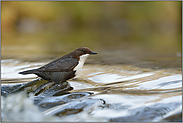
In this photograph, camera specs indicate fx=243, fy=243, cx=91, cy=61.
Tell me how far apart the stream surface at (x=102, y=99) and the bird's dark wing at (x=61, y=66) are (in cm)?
29

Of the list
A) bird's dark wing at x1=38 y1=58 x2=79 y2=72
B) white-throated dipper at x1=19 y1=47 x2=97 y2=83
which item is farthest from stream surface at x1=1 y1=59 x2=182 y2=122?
bird's dark wing at x1=38 y1=58 x2=79 y2=72

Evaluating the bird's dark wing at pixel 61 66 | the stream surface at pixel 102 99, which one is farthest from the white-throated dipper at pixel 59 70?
the stream surface at pixel 102 99

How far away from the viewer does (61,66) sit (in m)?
3.85

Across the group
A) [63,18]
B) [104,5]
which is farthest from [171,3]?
[63,18]

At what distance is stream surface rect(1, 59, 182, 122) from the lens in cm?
273

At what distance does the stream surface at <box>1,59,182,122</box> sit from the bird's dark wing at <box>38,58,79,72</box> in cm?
29

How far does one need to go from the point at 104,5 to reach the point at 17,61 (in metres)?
18.7

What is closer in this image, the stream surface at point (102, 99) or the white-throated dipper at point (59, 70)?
the stream surface at point (102, 99)

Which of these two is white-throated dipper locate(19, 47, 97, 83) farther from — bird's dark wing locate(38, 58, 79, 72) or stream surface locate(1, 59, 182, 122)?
stream surface locate(1, 59, 182, 122)

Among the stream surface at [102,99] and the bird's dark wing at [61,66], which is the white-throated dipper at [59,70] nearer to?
the bird's dark wing at [61,66]

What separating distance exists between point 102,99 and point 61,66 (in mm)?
998

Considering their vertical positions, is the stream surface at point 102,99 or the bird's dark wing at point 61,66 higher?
the bird's dark wing at point 61,66

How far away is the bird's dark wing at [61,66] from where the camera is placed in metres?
3.78

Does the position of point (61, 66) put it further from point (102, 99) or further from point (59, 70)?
point (102, 99)
